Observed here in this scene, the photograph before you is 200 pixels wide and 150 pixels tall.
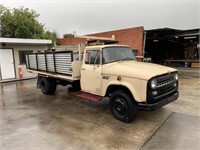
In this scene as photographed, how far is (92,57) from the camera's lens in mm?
5660

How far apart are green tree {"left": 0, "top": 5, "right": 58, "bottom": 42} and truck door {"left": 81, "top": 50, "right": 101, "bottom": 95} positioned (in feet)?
60.7

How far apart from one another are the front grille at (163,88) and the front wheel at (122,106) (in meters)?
0.52

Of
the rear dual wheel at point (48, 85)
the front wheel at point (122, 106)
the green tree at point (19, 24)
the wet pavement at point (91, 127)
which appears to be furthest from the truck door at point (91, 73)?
the green tree at point (19, 24)

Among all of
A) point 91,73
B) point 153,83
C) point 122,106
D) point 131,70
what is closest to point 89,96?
point 91,73

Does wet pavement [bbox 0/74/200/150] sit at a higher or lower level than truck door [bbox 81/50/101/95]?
lower

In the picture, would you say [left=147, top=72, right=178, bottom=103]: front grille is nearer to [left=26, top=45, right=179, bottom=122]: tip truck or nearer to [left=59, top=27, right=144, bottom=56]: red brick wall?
[left=26, top=45, right=179, bottom=122]: tip truck

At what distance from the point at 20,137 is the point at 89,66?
282 cm

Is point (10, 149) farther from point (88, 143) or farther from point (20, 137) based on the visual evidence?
point (88, 143)

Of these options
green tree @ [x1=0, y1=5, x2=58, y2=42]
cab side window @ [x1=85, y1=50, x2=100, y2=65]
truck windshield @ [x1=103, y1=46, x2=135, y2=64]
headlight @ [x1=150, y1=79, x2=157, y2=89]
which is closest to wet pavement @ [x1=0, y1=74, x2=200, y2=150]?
headlight @ [x1=150, y1=79, x2=157, y2=89]

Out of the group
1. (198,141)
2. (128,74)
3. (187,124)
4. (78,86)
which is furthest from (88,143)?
(78,86)

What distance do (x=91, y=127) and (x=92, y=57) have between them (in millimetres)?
2246

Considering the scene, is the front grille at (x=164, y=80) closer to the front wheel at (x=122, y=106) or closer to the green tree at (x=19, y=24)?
the front wheel at (x=122, y=106)

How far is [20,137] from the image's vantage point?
405 centimetres

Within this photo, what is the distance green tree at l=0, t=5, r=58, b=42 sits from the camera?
22.1m
